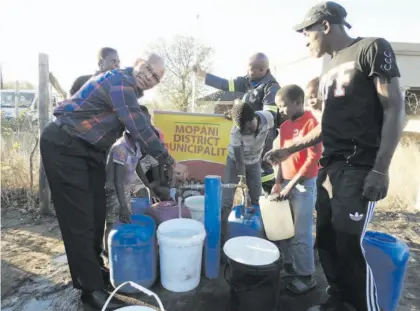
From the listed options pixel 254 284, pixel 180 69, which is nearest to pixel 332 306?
pixel 254 284

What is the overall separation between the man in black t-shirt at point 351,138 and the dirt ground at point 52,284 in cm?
71

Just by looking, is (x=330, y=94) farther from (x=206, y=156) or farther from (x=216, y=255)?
(x=206, y=156)

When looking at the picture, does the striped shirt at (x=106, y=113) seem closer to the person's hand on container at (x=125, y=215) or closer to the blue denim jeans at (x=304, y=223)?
the person's hand on container at (x=125, y=215)

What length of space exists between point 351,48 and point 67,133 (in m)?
2.15

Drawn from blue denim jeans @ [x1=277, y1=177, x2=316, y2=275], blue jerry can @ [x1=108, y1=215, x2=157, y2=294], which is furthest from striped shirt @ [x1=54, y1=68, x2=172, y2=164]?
blue denim jeans @ [x1=277, y1=177, x2=316, y2=275]

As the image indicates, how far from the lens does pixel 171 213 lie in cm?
304

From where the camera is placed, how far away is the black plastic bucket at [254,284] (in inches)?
88.4

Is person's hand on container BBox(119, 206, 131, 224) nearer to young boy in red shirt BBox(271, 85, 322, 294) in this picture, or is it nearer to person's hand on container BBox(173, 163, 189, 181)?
person's hand on container BBox(173, 163, 189, 181)

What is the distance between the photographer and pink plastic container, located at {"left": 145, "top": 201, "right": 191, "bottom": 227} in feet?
9.91

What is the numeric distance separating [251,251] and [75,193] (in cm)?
148

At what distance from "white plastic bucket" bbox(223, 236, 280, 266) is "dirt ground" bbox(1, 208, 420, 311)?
1.78 ft

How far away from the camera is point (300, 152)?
2.91m

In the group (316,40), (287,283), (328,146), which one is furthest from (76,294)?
(316,40)

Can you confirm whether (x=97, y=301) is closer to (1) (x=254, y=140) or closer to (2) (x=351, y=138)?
(1) (x=254, y=140)
